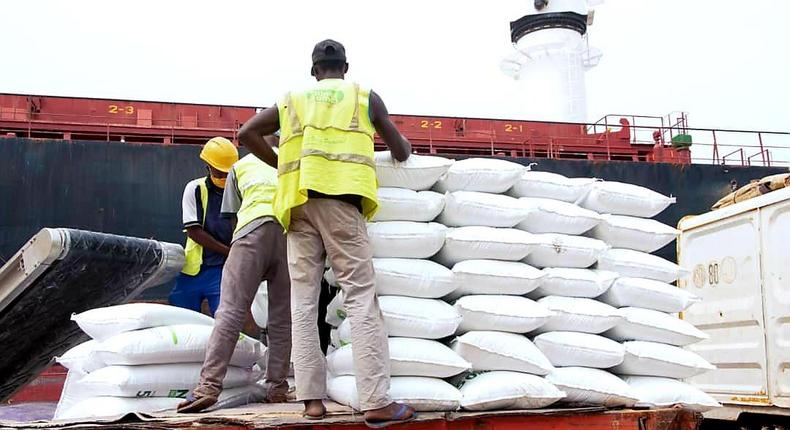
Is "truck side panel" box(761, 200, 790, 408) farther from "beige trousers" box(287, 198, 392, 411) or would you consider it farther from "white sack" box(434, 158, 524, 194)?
"beige trousers" box(287, 198, 392, 411)

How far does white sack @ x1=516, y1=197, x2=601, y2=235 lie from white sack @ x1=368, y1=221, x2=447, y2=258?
46cm

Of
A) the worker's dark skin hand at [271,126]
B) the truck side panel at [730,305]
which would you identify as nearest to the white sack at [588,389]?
the worker's dark skin hand at [271,126]

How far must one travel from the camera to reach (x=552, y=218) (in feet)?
9.53

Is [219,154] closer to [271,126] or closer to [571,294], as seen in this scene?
[271,126]

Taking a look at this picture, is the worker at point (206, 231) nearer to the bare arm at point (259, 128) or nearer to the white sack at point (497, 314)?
the bare arm at point (259, 128)

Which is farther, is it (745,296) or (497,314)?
(745,296)

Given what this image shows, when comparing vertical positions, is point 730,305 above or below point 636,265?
below

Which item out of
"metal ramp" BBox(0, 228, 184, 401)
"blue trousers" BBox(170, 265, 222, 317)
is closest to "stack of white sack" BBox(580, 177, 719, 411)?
"blue trousers" BBox(170, 265, 222, 317)

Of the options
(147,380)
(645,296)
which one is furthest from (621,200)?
(147,380)

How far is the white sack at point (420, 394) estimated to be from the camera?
225 centimetres

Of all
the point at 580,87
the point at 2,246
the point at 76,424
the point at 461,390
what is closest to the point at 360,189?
the point at 461,390

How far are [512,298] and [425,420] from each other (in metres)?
0.69

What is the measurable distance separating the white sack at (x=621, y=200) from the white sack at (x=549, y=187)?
5 cm

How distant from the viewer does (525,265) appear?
109 inches
